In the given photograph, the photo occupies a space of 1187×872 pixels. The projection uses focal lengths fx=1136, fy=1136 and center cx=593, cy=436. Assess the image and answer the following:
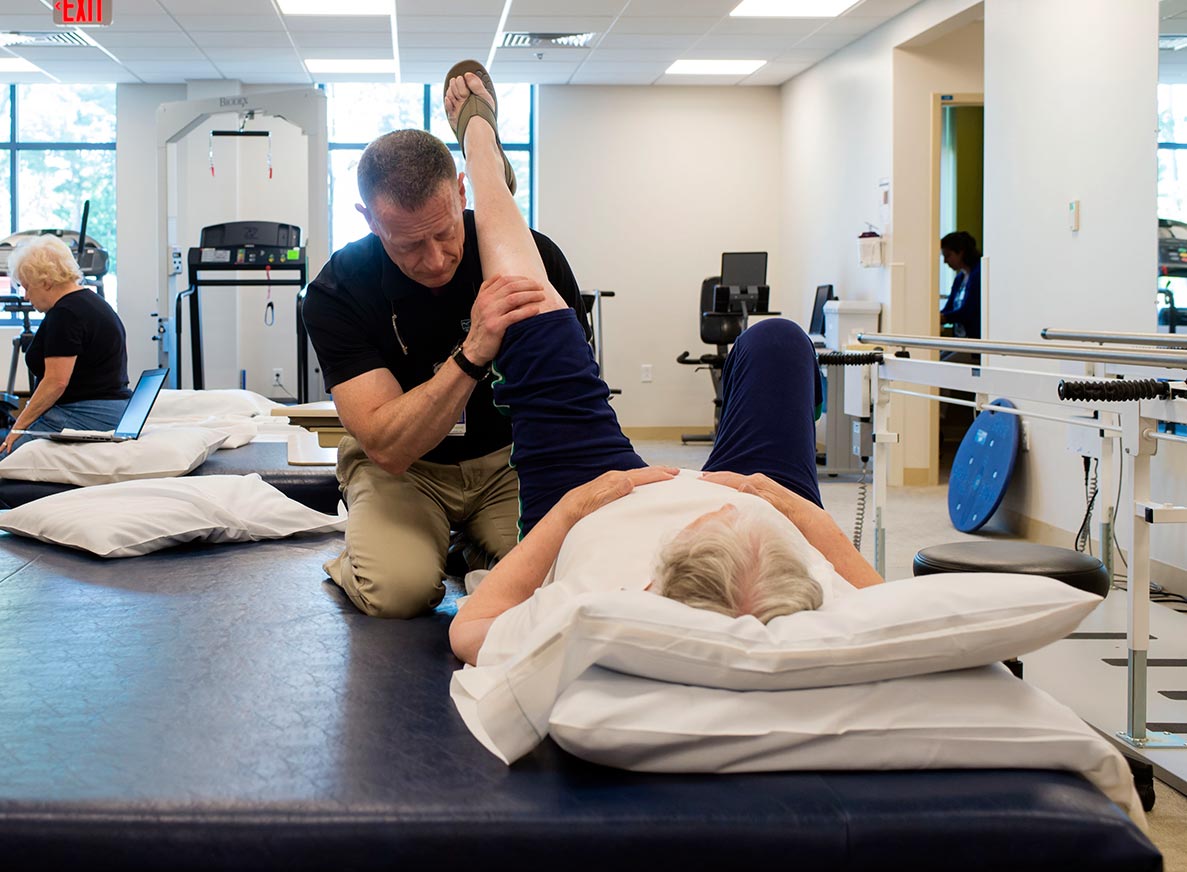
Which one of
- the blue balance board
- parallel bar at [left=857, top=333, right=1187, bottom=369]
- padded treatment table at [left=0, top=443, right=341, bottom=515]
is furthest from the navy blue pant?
the blue balance board

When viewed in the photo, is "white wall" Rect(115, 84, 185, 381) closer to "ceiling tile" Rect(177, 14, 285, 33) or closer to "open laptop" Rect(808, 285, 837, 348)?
"ceiling tile" Rect(177, 14, 285, 33)

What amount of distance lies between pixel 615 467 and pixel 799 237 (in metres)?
6.75

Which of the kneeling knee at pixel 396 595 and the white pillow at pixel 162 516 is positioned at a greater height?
the white pillow at pixel 162 516

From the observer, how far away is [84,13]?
16.9 ft

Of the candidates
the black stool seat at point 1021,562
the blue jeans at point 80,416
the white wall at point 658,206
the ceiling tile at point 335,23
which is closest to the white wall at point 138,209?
the ceiling tile at point 335,23

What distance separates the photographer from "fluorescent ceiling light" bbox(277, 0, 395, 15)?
616cm

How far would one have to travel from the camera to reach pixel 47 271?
12.4 ft

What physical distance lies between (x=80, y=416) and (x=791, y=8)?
4316 mm

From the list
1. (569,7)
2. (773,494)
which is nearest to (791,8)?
(569,7)

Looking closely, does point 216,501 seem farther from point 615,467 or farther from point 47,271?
point 47,271

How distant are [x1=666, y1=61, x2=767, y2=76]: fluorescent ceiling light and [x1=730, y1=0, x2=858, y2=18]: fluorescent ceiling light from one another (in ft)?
4.40

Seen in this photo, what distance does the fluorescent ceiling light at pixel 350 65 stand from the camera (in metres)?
7.59

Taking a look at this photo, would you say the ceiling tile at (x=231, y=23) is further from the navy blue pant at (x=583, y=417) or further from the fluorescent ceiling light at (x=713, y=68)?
the navy blue pant at (x=583, y=417)

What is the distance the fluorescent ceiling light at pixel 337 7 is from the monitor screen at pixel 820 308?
305 cm
